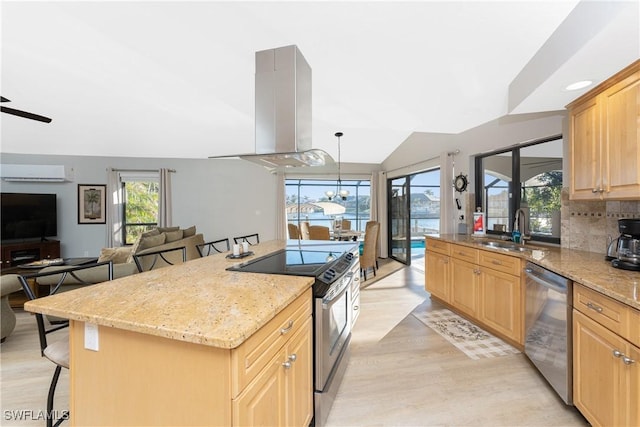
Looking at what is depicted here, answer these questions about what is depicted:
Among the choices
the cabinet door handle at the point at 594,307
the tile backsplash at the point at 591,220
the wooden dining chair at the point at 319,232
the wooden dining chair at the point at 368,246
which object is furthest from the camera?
the wooden dining chair at the point at 319,232

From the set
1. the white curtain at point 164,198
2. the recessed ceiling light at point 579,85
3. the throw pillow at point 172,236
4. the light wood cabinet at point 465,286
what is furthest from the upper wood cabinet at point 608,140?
the white curtain at point 164,198

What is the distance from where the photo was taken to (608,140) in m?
1.86

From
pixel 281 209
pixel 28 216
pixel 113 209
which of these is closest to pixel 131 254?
pixel 113 209

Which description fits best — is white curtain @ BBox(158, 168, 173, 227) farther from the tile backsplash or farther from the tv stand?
the tile backsplash

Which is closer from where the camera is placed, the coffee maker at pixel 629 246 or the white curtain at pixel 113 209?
the coffee maker at pixel 629 246

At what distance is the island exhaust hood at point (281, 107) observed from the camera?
2.22 m

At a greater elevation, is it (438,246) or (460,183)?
(460,183)

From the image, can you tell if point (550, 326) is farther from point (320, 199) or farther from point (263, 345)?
point (320, 199)

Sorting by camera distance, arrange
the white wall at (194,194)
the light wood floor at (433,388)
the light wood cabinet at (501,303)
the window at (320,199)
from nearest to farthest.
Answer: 1. the light wood floor at (433,388)
2. the light wood cabinet at (501,303)
3. the white wall at (194,194)
4. the window at (320,199)

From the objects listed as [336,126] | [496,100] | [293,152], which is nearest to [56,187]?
[336,126]

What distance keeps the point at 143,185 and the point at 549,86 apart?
695 centimetres

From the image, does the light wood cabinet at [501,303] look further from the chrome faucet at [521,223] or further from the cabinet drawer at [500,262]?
the chrome faucet at [521,223]

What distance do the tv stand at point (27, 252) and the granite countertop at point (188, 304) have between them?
5146mm

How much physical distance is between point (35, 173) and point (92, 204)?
107cm
